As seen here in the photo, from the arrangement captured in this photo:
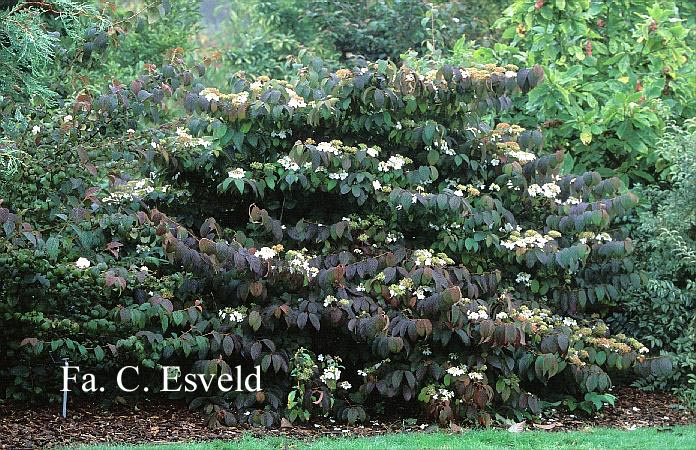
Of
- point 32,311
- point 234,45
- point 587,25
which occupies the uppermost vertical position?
point 234,45

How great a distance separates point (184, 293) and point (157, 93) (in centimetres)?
127

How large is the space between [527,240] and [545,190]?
17.0 inches

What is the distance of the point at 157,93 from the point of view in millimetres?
5613

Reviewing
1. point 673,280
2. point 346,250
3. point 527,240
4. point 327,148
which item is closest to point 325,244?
point 346,250

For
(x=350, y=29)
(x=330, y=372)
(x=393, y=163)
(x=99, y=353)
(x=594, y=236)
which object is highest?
(x=350, y=29)

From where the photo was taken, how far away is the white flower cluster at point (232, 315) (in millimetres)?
5383

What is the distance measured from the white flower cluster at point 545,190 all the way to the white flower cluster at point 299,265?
168cm

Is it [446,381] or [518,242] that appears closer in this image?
[446,381]

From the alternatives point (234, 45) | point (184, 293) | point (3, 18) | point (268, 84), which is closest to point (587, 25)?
point (268, 84)

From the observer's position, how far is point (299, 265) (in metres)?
5.34

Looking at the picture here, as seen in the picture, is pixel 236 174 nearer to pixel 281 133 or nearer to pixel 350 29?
pixel 281 133

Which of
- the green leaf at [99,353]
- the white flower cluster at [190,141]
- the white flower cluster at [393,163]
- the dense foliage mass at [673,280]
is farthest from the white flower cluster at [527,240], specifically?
the green leaf at [99,353]

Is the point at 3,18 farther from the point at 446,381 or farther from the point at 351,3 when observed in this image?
the point at 351,3

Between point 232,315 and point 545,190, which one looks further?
point 545,190
